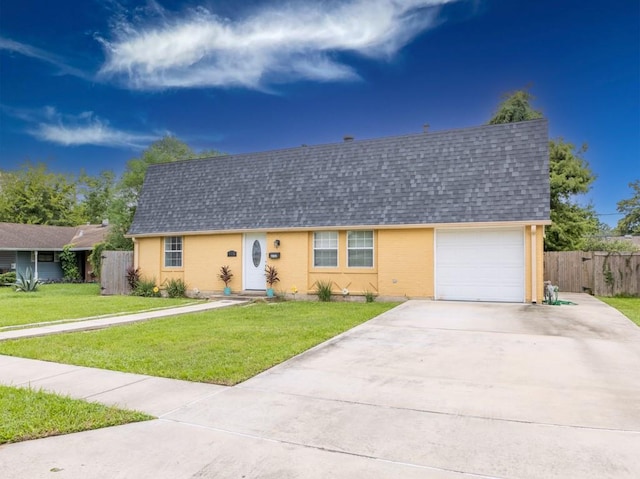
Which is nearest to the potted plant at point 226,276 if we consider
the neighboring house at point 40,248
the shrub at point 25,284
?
the shrub at point 25,284

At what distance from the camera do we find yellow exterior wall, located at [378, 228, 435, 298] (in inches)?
502

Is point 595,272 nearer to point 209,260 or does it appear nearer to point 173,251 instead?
point 209,260

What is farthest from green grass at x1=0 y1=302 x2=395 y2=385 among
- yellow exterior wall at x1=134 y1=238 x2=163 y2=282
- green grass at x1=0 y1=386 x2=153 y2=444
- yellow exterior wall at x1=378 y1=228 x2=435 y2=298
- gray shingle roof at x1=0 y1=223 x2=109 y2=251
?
gray shingle roof at x1=0 y1=223 x2=109 y2=251

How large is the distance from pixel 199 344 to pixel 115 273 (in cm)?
1245

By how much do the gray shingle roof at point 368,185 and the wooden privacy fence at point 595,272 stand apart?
5187mm

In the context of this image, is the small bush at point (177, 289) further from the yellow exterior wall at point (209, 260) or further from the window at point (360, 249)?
the window at point (360, 249)

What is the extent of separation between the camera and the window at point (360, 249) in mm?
13500

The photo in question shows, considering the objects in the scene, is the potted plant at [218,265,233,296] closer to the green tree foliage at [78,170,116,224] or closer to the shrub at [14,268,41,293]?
the shrub at [14,268,41,293]

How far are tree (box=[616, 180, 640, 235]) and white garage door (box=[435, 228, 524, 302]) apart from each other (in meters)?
28.5

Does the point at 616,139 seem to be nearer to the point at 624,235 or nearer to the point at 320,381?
the point at 624,235

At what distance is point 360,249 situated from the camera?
13.6 metres

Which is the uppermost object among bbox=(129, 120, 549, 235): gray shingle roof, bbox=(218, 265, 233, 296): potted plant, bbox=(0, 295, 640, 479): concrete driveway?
bbox=(129, 120, 549, 235): gray shingle roof

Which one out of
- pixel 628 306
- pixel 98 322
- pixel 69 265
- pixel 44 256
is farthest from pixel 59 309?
pixel 44 256

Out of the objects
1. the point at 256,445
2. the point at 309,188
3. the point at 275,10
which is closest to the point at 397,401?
the point at 256,445
